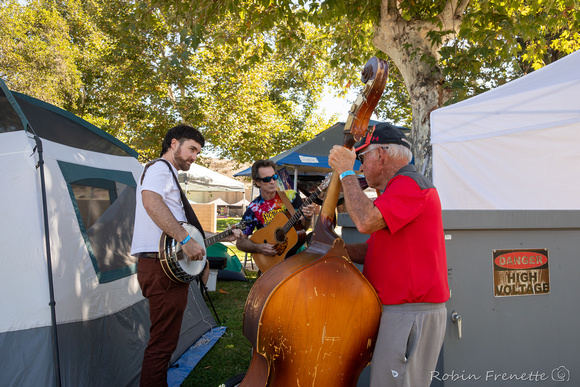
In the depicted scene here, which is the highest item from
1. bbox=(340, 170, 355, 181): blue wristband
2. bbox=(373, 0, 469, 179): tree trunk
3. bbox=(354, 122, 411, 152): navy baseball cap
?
bbox=(373, 0, 469, 179): tree trunk

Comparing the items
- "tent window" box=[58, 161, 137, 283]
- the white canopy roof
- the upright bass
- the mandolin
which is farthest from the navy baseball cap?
the white canopy roof

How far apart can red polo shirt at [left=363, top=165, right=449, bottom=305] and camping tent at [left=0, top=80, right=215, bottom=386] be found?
2.14 meters

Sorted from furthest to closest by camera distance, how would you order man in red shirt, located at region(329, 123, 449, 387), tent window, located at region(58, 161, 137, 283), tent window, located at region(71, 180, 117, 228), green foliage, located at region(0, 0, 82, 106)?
green foliage, located at region(0, 0, 82, 106)
tent window, located at region(71, 180, 117, 228)
tent window, located at region(58, 161, 137, 283)
man in red shirt, located at region(329, 123, 449, 387)

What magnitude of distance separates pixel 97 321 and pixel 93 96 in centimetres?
1623

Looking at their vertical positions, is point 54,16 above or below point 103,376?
above

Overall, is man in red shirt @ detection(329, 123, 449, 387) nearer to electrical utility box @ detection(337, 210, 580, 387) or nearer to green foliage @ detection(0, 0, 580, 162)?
electrical utility box @ detection(337, 210, 580, 387)

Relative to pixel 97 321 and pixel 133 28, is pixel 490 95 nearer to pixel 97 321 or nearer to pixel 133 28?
pixel 97 321

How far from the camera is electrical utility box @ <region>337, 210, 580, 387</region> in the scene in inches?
77.5

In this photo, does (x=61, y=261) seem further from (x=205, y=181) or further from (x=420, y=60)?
(x=205, y=181)

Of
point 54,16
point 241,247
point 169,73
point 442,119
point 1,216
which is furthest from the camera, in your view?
point 54,16

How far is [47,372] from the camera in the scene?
8.08ft

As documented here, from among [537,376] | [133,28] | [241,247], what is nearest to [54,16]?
[133,28]

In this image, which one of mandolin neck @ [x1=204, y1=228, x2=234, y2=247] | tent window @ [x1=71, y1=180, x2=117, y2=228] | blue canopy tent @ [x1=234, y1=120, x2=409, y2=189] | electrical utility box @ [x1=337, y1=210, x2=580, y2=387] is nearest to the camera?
electrical utility box @ [x1=337, y1=210, x2=580, y2=387]

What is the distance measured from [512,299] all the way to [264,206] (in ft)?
8.51
